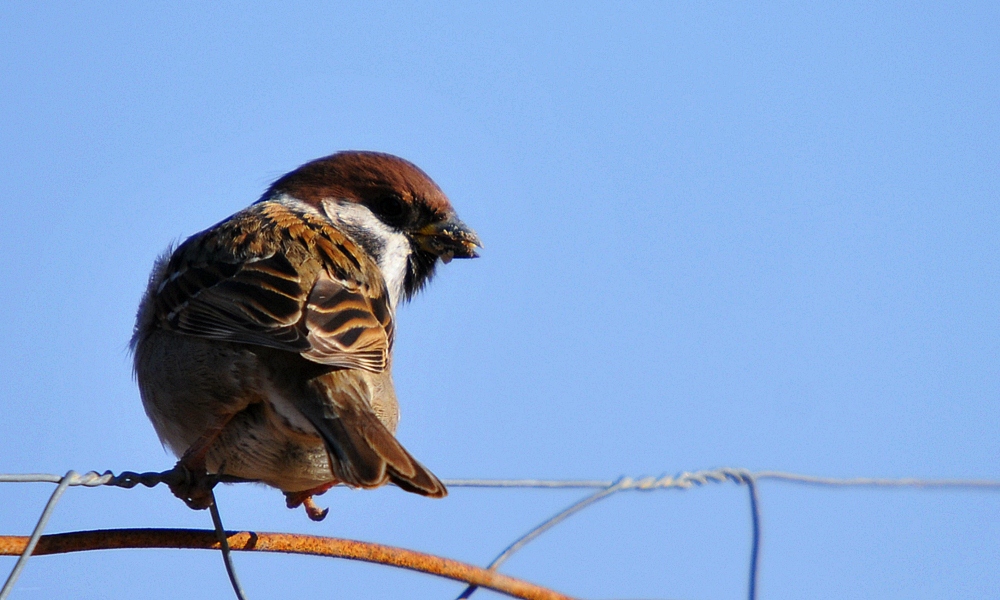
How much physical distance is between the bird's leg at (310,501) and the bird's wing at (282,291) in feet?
2.14

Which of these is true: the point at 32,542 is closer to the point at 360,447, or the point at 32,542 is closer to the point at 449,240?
the point at 360,447

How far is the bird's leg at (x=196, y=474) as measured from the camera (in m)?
3.33

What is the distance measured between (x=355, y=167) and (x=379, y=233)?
1.25 feet

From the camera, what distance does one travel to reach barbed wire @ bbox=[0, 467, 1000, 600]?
2.33 m

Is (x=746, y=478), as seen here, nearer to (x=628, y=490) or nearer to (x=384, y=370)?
(x=628, y=490)

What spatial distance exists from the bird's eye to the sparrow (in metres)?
0.14

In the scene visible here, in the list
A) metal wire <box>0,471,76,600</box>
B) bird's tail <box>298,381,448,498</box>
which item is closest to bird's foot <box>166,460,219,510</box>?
bird's tail <box>298,381,448,498</box>

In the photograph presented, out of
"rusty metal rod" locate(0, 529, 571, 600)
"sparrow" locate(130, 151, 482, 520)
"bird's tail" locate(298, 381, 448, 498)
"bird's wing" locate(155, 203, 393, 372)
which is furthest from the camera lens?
"bird's wing" locate(155, 203, 393, 372)

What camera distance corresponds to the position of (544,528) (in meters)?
3.29

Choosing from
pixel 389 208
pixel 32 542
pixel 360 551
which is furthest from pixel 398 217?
pixel 32 542

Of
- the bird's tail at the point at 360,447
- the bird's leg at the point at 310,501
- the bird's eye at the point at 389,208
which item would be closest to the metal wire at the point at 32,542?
the bird's tail at the point at 360,447

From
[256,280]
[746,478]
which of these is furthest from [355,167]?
[746,478]

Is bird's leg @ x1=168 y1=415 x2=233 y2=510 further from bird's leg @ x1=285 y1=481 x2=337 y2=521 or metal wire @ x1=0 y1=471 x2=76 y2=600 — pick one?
metal wire @ x1=0 y1=471 x2=76 y2=600

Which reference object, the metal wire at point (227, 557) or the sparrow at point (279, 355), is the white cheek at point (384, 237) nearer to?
the sparrow at point (279, 355)
